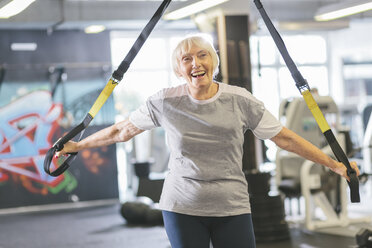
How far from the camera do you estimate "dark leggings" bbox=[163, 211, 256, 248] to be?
2.04 metres

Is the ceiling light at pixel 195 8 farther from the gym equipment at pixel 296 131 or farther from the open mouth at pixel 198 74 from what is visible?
the open mouth at pixel 198 74

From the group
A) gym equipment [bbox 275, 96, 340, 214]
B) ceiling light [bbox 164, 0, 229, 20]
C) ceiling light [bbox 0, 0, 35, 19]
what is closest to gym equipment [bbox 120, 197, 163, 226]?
gym equipment [bbox 275, 96, 340, 214]

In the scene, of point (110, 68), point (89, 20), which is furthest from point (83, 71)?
point (89, 20)

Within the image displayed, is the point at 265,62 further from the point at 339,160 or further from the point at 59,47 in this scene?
the point at 339,160

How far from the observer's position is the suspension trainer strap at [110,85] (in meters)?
2.17

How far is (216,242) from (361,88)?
44.1ft

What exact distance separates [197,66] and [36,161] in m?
8.48

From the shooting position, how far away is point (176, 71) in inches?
85.7

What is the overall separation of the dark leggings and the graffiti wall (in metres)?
7.93

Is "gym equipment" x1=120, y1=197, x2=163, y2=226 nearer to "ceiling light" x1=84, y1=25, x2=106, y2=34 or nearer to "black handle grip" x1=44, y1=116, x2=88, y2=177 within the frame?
"ceiling light" x1=84, y1=25, x2=106, y2=34

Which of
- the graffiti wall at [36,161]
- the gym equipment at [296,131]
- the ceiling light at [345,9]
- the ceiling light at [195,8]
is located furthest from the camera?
the graffiti wall at [36,161]

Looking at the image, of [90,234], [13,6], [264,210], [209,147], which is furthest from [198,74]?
[90,234]

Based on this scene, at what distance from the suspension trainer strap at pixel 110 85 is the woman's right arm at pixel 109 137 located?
3 cm

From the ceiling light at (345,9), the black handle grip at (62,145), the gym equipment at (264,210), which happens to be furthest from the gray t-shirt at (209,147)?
the ceiling light at (345,9)
